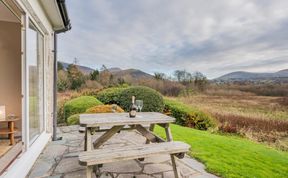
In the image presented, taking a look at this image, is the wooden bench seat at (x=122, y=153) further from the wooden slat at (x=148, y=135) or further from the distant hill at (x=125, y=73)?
the distant hill at (x=125, y=73)

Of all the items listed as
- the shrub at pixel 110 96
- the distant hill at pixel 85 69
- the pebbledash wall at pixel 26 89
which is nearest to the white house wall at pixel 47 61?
the pebbledash wall at pixel 26 89

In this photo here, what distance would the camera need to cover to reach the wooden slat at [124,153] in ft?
6.26

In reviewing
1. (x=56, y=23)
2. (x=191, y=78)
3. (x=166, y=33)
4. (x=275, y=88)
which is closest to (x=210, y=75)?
(x=191, y=78)

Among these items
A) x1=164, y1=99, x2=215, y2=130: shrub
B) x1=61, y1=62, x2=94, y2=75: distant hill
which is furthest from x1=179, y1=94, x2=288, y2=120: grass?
x1=61, y1=62, x2=94, y2=75: distant hill

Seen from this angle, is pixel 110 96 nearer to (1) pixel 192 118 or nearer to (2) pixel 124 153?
(1) pixel 192 118

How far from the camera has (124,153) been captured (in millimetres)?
2082

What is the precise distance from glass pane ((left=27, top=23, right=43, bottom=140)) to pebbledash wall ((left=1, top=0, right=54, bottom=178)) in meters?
0.13

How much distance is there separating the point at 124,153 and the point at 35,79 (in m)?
2.14

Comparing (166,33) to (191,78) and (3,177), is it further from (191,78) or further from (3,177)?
(3,177)

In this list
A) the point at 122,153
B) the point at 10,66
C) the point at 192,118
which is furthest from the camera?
the point at 192,118

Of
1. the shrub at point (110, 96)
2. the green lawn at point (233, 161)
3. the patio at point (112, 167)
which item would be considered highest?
the shrub at point (110, 96)

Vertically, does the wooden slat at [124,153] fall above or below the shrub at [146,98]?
below

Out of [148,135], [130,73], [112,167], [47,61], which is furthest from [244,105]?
[47,61]

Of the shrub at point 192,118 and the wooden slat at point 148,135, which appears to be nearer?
the wooden slat at point 148,135
